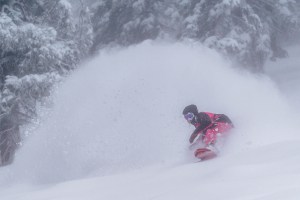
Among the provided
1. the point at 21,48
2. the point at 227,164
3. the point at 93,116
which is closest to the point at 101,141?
the point at 93,116

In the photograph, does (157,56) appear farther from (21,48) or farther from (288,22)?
(288,22)

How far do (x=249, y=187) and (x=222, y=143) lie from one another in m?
2.99

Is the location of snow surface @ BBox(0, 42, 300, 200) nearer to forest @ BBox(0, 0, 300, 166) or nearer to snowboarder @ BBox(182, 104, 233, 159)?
snowboarder @ BBox(182, 104, 233, 159)

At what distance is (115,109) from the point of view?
9227mm

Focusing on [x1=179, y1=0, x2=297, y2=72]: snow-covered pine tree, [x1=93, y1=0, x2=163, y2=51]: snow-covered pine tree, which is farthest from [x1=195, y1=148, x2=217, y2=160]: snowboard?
[x1=93, y1=0, x2=163, y2=51]: snow-covered pine tree

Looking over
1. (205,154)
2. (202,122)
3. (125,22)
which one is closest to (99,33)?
(125,22)

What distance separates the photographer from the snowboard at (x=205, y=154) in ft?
20.2

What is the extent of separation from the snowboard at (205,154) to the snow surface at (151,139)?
5.7 inches

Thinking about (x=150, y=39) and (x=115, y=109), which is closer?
(x=115, y=109)

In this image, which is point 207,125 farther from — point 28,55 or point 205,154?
point 28,55

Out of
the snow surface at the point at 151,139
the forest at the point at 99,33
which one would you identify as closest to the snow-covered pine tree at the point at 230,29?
the forest at the point at 99,33

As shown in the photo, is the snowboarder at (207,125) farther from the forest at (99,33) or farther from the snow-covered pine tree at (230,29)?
the snow-covered pine tree at (230,29)

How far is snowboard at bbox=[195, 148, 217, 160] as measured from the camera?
243 inches

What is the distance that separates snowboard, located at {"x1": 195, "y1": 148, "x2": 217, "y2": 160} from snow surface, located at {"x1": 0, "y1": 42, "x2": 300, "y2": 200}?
5.7 inches
